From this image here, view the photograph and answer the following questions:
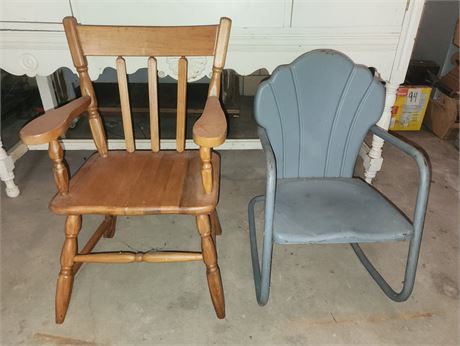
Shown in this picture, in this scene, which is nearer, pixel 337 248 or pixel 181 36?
pixel 181 36

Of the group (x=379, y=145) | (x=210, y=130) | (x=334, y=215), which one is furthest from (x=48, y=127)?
(x=379, y=145)

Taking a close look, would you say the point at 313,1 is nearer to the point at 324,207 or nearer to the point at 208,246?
the point at 324,207

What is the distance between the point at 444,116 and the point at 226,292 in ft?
6.86

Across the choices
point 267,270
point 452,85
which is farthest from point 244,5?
point 452,85

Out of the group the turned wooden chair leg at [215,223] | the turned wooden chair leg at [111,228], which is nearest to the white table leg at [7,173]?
the turned wooden chair leg at [111,228]

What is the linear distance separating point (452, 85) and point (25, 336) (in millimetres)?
2803

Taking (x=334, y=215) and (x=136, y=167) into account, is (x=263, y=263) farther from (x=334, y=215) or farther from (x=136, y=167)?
(x=136, y=167)

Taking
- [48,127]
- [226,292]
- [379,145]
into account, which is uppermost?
[48,127]

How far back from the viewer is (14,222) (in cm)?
163

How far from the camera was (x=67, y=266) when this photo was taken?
3.69 ft

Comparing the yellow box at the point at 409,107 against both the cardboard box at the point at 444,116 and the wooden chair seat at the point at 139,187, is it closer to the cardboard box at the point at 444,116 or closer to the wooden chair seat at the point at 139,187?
the cardboard box at the point at 444,116

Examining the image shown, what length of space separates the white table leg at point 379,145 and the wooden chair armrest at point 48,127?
4.45 feet

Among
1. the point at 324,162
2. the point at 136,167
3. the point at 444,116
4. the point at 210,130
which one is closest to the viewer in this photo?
the point at 210,130

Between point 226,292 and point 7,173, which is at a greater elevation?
point 7,173
